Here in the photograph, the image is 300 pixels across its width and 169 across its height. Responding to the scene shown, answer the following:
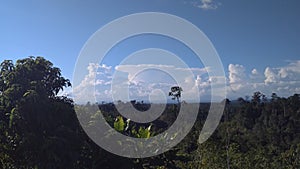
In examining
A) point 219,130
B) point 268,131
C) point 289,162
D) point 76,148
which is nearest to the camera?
point 76,148

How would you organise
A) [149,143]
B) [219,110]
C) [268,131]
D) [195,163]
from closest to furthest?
[149,143]
[195,163]
[219,110]
[268,131]

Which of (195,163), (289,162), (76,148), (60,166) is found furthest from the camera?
(289,162)

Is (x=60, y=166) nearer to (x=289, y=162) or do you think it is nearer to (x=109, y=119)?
(x=109, y=119)

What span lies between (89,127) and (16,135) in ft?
4.36

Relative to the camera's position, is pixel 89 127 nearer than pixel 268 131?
Yes

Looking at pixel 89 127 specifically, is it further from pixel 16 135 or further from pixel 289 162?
pixel 289 162

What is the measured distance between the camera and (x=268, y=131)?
3036 cm

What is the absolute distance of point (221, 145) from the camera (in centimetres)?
1291

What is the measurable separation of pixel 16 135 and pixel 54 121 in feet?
2.29

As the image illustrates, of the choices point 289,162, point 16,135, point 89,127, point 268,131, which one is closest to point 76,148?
point 89,127

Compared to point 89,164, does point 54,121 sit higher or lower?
higher

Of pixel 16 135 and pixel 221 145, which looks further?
pixel 221 145

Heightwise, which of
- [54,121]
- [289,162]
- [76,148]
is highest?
[54,121]

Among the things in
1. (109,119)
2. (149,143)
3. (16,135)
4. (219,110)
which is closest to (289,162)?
(219,110)
